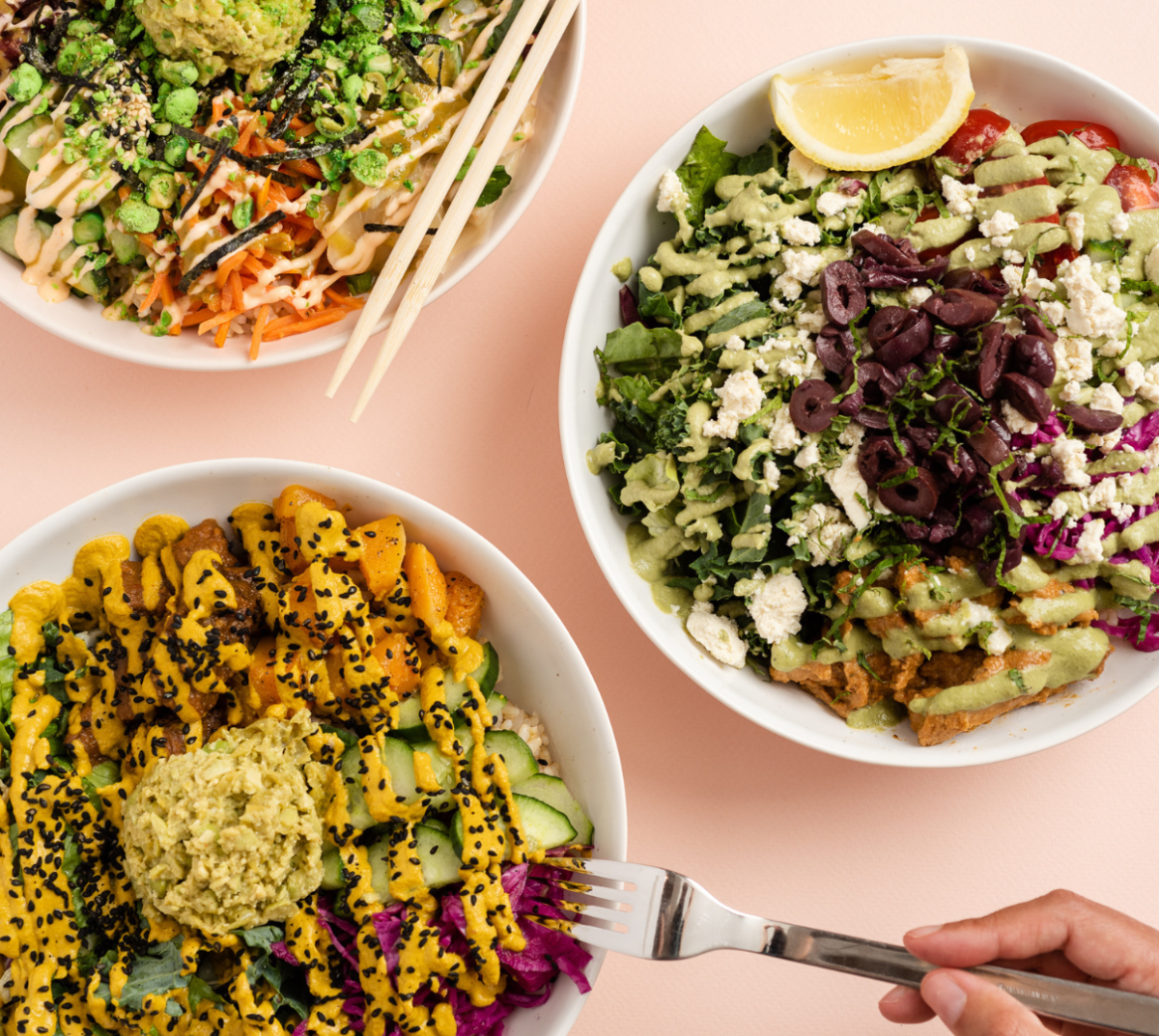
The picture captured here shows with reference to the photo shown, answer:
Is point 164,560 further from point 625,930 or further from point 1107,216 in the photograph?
point 1107,216

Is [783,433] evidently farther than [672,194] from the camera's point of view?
No

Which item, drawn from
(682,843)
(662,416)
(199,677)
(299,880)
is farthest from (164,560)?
(682,843)

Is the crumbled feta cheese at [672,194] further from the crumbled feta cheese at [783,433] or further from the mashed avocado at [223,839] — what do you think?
the mashed avocado at [223,839]

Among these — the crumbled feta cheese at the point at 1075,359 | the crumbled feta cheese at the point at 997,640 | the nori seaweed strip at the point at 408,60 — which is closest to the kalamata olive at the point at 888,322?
the crumbled feta cheese at the point at 1075,359

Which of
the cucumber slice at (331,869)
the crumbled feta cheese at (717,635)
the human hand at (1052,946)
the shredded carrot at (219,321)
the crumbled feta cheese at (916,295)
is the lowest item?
the human hand at (1052,946)

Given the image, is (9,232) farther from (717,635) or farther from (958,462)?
(958,462)

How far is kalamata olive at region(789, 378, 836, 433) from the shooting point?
2033mm

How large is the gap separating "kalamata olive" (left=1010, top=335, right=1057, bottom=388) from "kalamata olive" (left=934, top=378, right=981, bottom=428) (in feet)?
0.41

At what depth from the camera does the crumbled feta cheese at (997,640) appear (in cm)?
208

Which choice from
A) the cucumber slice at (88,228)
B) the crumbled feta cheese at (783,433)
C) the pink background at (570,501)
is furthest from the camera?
the pink background at (570,501)


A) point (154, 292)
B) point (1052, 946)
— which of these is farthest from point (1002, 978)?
point (154, 292)

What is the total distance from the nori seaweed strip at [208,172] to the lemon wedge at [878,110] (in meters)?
1.23

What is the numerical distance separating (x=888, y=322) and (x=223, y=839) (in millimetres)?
1696

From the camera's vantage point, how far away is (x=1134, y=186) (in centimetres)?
217
